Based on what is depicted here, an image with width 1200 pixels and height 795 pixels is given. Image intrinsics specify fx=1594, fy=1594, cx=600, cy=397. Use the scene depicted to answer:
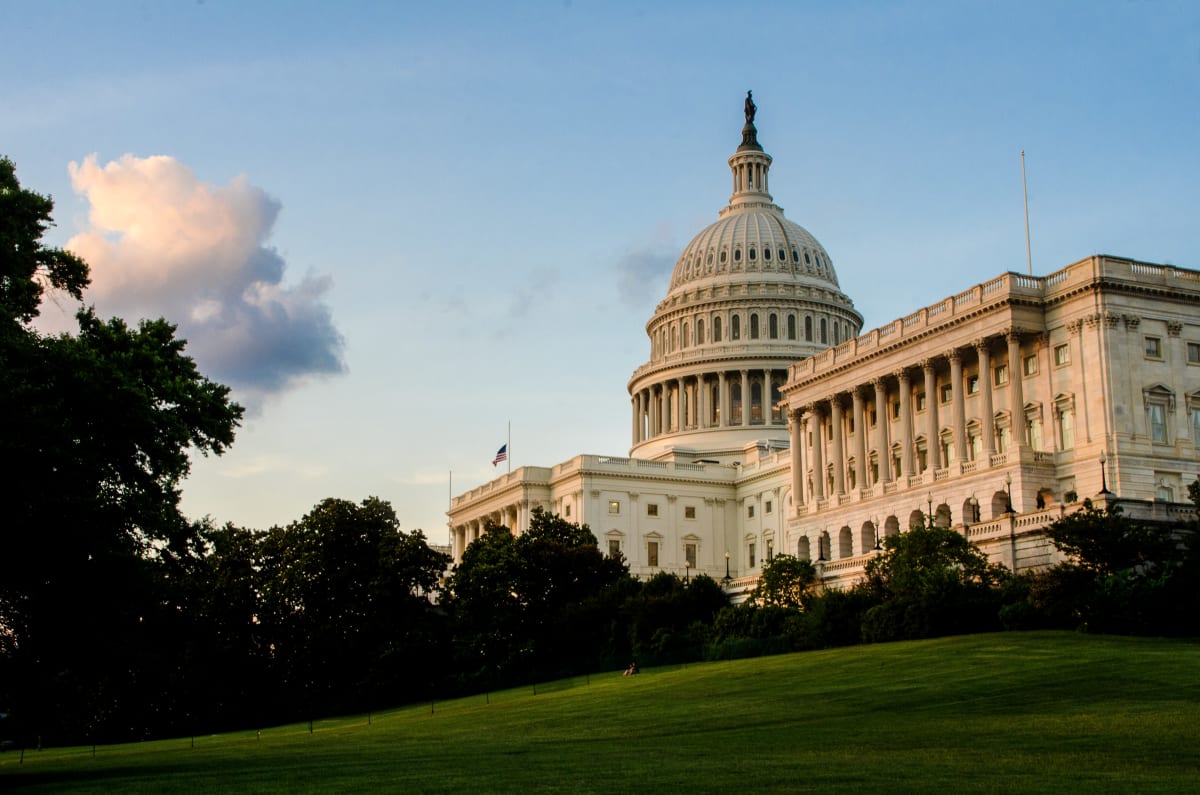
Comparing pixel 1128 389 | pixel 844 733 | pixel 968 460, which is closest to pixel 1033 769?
pixel 844 733

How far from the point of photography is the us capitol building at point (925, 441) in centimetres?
9038

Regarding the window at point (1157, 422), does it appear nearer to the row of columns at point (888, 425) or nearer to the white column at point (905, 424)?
the row of columns at point (888, 425)

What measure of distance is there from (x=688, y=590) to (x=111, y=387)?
56649 millimetres

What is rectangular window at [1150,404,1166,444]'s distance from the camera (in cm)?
9081

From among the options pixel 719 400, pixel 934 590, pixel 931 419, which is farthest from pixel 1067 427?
pixel 719 400

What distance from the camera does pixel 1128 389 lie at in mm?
90312

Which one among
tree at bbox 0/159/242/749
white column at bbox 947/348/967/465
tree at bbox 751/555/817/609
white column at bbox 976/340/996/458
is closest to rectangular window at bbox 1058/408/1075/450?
Answer: white column at bbox 976/340/996/458

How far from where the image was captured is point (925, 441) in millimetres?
105312

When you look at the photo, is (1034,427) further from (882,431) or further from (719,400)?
(719,400)

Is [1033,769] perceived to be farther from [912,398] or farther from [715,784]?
[912,398]

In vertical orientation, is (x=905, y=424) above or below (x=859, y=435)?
below

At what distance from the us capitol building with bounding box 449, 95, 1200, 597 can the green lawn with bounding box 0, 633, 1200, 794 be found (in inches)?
856

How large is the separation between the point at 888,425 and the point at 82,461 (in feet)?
246

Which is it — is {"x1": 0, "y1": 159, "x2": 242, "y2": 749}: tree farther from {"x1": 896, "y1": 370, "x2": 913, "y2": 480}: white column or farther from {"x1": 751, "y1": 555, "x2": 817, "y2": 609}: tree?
{"x1": 896, "y1": 370, "x2": 913, "y2": 480}: white column
